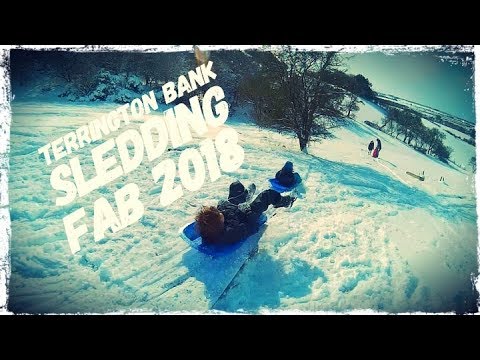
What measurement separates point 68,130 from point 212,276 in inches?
61.5

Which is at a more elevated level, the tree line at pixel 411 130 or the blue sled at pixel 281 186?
the tree line at pixel 411 130

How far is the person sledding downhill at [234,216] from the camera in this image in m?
2.53

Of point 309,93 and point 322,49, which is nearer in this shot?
point 322,49

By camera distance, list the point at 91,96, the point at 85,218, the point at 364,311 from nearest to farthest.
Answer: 1. the point at 364,311
2. the point at 85,218
3. the point at 91,96

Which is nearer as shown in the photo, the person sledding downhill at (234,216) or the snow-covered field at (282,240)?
the person sledding downhill at (234,216)

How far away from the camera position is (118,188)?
290cm

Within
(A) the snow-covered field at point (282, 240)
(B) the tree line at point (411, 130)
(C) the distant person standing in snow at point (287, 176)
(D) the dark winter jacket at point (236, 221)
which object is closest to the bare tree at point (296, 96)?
(A) the snow-covered field at point (282, 240)

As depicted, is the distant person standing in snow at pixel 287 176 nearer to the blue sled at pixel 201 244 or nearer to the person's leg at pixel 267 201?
the person's leg at pixel 267 201

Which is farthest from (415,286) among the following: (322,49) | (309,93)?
(322,49)

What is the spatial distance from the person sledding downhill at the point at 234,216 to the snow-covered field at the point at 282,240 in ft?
0.52

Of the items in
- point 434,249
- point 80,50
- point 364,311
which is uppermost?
point 80,50

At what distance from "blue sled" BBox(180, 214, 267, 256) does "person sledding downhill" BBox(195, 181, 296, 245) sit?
3cm

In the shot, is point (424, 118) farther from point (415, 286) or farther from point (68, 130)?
point (68, 130)

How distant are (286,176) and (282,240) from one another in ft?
1.59
